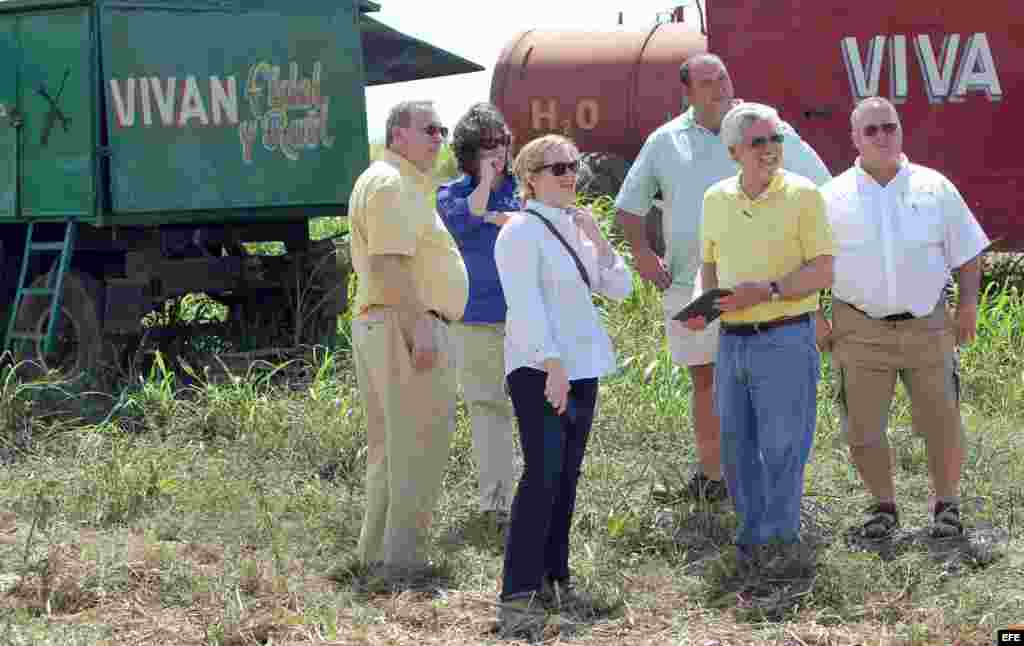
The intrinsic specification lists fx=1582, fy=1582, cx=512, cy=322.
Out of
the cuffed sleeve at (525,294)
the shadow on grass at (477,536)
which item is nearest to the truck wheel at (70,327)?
the shadow on grass at (477,536)

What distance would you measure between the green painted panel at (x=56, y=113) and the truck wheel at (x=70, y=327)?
0.50 meters

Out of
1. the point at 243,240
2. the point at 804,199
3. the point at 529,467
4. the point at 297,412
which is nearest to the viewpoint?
the point at 529,467

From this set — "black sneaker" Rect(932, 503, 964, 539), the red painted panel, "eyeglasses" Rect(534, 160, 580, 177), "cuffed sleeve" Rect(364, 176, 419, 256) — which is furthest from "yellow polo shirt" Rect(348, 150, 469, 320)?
the red painted panel

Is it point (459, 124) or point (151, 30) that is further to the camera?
point (151, 30)

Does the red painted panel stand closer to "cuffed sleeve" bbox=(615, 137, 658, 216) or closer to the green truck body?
the green truck body

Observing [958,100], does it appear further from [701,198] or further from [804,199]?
[804,199]

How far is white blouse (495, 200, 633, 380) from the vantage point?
4988 millimetres

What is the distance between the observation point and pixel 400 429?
5562mm

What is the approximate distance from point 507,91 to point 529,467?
10752 millimetres

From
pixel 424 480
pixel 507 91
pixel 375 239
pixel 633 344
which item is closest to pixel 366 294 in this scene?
pixel 375 239

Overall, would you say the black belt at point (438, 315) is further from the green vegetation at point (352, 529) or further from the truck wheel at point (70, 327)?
the truck wheel at point (70, 327)

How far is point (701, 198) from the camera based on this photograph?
635cm

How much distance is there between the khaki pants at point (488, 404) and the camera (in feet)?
21.2

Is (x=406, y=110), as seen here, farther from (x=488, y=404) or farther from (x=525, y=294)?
(x=488, y=404)
